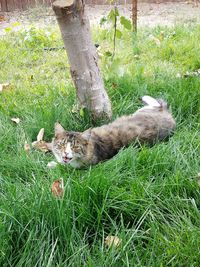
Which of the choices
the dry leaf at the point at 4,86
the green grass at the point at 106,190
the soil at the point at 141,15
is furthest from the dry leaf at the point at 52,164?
the soil at the point at 141,15

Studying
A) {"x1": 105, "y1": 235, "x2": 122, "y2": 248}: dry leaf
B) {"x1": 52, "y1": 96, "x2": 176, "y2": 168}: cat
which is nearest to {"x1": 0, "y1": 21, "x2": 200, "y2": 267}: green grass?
{"x1": 105, "y1": 235, "x2": 122, "y2": 248}: dry leaf

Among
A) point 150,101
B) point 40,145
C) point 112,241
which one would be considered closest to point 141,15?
point 150,101

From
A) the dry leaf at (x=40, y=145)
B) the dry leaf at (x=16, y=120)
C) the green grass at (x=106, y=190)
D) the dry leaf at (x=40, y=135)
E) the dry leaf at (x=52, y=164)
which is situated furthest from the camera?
the dry leaf at (x=16, y=120)

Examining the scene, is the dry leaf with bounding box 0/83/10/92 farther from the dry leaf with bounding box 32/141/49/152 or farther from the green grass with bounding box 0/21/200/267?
the dry leaf with bounding box 32/141/49/152

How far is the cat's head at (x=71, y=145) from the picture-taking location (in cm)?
313

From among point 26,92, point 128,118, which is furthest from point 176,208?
point 26,92

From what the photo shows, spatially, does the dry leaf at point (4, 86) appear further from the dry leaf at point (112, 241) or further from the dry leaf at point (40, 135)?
the dry leaf at point (112, 241)

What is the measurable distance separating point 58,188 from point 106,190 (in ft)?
0.98

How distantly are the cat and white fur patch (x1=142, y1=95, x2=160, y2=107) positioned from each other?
0.33ft

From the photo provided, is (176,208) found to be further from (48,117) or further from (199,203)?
(48,117)

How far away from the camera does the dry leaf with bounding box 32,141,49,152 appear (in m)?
3.25

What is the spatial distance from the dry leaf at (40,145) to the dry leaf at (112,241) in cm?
128

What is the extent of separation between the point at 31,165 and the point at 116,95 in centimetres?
147

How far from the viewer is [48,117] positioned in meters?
Answer: 3.57
